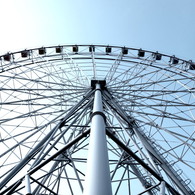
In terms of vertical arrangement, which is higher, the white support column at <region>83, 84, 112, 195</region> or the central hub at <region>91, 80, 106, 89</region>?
the central hub at <region>91, 80, 106, 89</region>

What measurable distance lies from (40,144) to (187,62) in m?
18.3

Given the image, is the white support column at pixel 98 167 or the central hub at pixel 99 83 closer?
the white support column at pixel 98 167

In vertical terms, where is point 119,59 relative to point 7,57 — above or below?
below

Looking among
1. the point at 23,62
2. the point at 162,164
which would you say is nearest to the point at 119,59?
the point at 23,62

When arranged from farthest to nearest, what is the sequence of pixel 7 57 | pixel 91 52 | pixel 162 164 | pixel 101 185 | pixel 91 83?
pixel 91 52 < pixel 7 57 < pixel 91 83 < pixel 162 164 < pixel 101 185

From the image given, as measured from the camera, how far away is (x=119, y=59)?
22.7 metres

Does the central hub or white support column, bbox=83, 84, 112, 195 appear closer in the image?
white support column, bbox=83, 84, 112, 195

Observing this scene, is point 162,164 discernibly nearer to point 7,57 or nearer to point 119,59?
point 119,59

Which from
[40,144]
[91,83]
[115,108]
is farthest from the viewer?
[91,83]

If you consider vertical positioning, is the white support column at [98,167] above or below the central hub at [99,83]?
below

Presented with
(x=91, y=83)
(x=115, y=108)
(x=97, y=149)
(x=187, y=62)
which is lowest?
(x=97, y=149)

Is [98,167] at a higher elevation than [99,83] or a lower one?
lower

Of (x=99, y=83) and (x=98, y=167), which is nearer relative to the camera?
(x=98, y=167)

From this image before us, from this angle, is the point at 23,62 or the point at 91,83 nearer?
the point at 91,83
